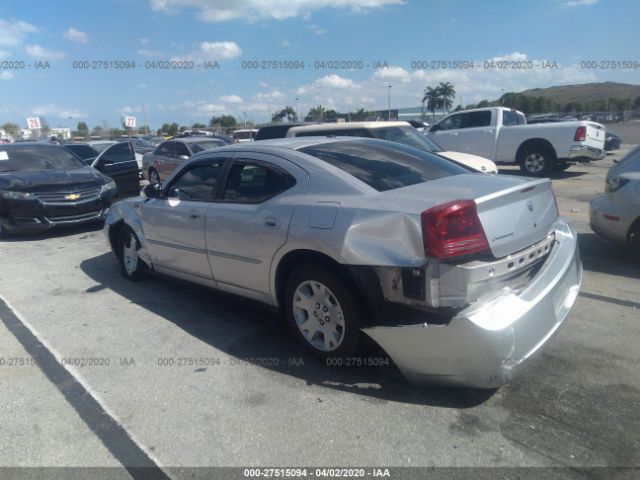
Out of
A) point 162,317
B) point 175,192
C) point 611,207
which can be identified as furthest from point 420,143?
point 162,317

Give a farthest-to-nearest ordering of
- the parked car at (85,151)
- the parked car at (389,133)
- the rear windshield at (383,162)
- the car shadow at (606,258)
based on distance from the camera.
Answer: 1. the parked car at (85,151)
2. the parked car at (389,133)
3. the car shadow at (606,258)
4. the rear windshield at (383,162)

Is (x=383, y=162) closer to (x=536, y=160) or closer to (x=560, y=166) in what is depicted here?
(x=536, y=160)

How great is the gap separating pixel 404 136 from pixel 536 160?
5.32m

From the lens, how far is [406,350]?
278cm

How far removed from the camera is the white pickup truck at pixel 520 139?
11.8 m

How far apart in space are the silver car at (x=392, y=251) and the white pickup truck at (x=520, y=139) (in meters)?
9.51

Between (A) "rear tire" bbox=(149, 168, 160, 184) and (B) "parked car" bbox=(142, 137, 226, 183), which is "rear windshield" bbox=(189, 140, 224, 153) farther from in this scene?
(A) "rear tire" bbox=(149, 168, 160, 184)

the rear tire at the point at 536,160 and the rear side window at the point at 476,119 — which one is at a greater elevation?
the rear side window at the point at 476,119

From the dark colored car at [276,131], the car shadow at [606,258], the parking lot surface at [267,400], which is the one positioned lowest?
the parking lot surface at [267,400]

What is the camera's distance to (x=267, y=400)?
3039 mm

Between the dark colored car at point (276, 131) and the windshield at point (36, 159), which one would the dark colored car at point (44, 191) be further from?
the dark colored car at point (276, 131)

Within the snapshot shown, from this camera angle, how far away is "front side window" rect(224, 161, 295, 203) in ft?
11.8

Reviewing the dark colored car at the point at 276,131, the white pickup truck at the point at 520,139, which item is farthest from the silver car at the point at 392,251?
the white pickup truck at the point at 520,139

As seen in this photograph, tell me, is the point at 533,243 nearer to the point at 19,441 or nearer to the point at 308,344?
the point at 308,344
